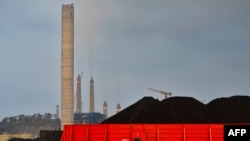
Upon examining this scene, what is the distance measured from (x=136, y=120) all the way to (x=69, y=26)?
110 m

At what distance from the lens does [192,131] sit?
61.3 feet

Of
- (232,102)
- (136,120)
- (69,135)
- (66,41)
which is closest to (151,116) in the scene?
(136,120)

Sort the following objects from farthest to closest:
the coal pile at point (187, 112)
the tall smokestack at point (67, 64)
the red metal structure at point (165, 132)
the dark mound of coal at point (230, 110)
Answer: the tall smokestack at point (67, 64) → the coal pile at point (187, 112) → the dark mound of coal at point (230, 110) → the red metal structure at point (165, 132)

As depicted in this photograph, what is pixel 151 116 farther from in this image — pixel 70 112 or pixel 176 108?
pixel 70 112

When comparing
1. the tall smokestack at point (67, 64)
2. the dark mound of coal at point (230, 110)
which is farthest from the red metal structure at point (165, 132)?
the tall smokestack at point (67, 64)

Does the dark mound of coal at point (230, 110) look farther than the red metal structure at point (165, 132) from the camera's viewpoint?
Yes

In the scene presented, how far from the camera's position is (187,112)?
5909 cm

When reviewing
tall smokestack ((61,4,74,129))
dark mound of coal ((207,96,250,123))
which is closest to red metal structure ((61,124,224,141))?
dark mound of coal ((207,96,250,123))

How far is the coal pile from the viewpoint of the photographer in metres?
54.0

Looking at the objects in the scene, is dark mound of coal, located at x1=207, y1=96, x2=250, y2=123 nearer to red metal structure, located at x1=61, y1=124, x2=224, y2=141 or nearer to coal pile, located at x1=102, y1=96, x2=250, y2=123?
coal pile, located at x1=102, y1=96, x2=250, y2=123

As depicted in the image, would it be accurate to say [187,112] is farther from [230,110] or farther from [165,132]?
[165,132]

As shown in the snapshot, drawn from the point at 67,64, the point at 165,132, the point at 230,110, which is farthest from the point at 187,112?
the point at 67,64

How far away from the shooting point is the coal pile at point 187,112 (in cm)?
5403

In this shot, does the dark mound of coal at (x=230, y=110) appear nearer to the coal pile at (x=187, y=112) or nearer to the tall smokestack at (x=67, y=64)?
the coal pile at (x=187, y=112)
